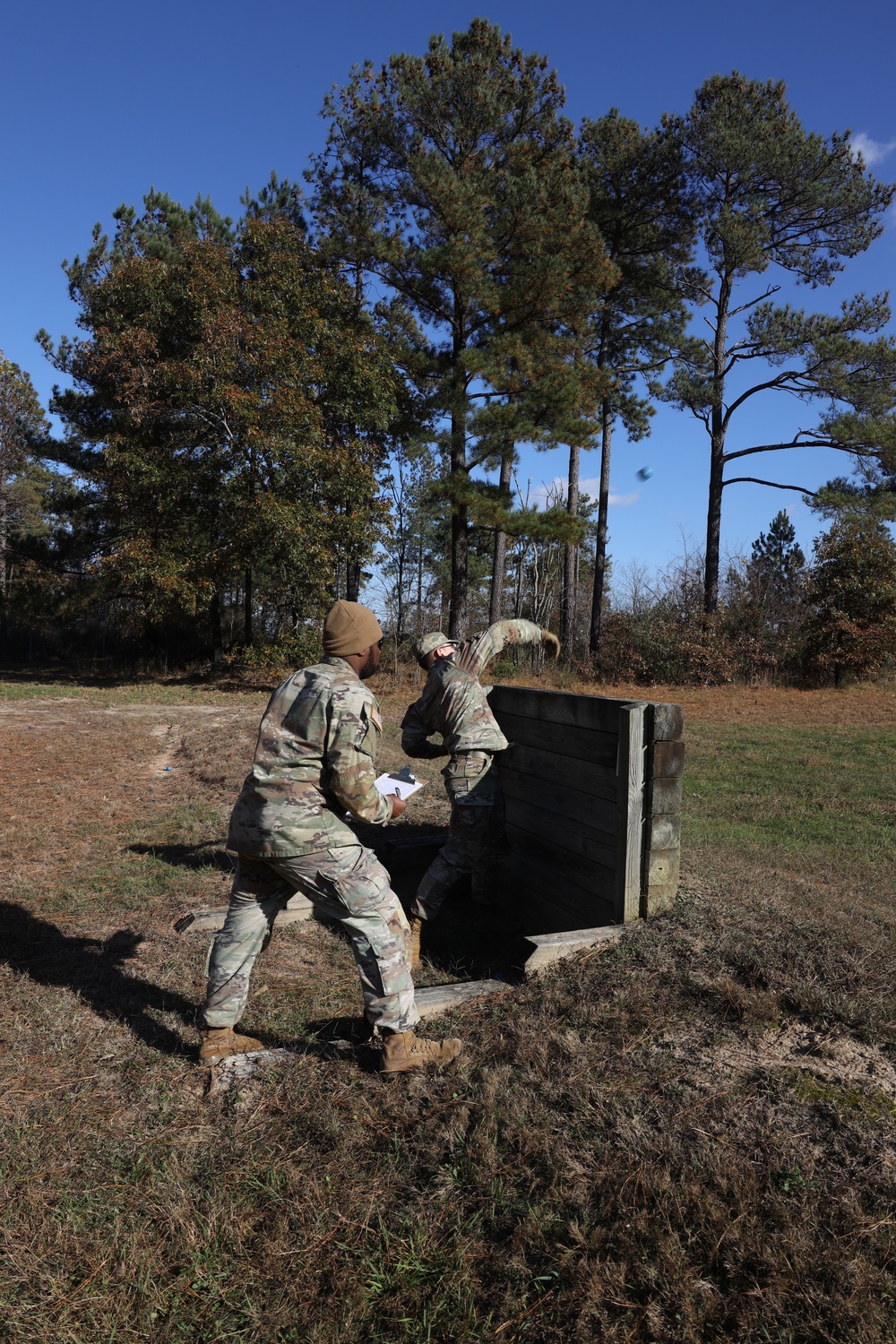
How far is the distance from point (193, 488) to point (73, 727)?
8.40 metres

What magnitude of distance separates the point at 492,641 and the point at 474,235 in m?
14.3

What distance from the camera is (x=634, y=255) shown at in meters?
23.0

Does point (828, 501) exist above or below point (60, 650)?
above

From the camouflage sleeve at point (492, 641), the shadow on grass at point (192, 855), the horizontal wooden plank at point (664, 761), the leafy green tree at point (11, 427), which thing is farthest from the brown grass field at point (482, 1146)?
the leafy green tree at point (11, 427)

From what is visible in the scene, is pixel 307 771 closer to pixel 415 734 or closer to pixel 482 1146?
pixel 482 1146

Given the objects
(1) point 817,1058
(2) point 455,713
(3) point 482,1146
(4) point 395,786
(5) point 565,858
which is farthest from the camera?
(2) point 455,713

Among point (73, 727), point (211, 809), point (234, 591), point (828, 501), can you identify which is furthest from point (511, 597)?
point (211, 809)

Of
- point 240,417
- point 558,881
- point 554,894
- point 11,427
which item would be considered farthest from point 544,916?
point 11,427

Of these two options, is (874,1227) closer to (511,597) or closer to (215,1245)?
(215,1245)

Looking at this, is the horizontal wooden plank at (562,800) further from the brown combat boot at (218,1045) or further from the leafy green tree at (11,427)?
the leafy green tree at (11,427)

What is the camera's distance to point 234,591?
92.3ft

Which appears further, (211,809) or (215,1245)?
(211,809)

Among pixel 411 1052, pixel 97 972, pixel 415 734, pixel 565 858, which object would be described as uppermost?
pixel 415 734

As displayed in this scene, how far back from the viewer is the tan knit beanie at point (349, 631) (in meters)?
3.36
